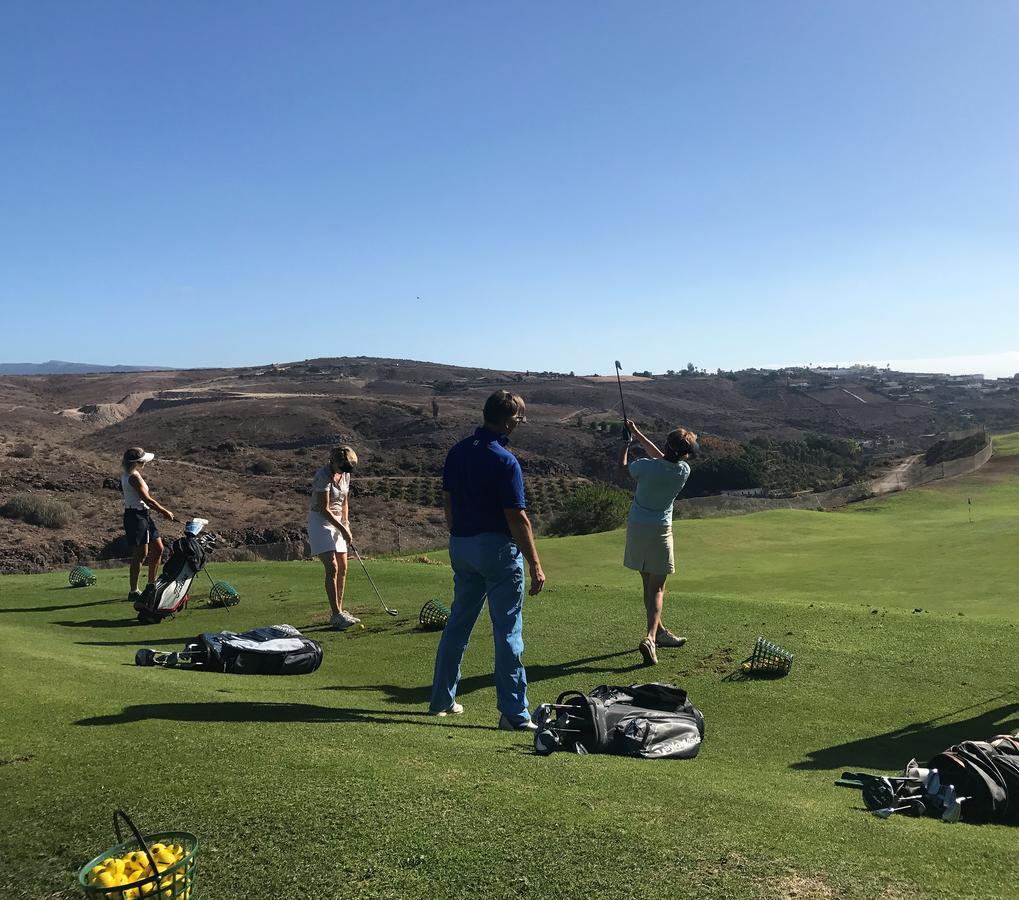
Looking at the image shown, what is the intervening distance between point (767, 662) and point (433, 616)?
3.89 meters

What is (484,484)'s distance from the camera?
20.0 feet

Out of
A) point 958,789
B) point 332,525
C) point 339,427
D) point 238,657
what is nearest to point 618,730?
point 958,789

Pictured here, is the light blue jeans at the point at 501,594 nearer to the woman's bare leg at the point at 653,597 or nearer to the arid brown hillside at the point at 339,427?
the woman's bare leg at the point at 653,597

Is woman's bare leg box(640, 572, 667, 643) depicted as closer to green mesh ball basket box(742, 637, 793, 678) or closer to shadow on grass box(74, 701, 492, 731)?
green mesh ball basket box(742, 637, 793, 678)

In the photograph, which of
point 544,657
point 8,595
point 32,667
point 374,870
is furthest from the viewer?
point 8,595

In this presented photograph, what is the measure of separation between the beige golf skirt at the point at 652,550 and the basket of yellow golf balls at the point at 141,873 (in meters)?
6.10

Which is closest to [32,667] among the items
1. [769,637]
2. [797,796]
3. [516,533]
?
[516,533]

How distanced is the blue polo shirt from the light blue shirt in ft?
8.95

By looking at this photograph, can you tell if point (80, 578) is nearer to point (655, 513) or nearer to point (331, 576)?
point (331, 576)

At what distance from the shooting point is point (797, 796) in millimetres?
4672

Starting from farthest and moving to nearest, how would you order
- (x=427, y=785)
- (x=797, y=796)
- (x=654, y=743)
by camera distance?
(x=654, y=743) → (x=797, y=796) → (x=427, y=785)

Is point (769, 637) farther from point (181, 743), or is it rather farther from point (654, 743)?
point (181, 743)

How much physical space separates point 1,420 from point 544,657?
250ft

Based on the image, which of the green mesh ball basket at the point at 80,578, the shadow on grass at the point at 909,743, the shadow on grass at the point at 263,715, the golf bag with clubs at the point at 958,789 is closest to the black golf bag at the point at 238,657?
the shadow on grass at the point at 263,715
